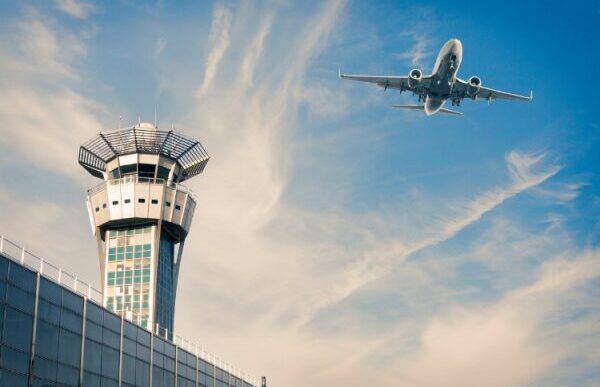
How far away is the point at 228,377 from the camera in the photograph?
3465 inches

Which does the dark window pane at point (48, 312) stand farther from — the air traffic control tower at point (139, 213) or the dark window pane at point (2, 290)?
the air traffic control tower at point (139, 213)

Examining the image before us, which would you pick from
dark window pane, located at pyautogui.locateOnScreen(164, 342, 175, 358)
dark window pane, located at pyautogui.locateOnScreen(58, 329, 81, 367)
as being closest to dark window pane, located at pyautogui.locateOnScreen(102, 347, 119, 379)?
dark window pane, located at pyautogui.locateOnScreen(58, 329, 81, 367)

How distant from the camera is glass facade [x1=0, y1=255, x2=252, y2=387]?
46.3 m

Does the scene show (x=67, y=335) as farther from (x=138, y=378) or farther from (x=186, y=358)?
(x=186, y=358)

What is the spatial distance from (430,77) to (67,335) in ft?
172

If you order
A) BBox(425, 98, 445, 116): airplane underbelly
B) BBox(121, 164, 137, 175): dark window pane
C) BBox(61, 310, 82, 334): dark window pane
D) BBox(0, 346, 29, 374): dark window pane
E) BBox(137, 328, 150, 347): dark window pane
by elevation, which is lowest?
BBox(0, 346, 29, 374): dark window pane

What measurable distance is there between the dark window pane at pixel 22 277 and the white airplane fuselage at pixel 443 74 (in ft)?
169

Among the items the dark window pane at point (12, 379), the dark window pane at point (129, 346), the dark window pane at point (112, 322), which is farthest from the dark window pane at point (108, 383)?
the dark window pane at point (12, 379)

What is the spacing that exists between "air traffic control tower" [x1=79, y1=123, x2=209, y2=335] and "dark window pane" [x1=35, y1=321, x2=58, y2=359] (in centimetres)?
7171

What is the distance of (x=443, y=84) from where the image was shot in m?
84.9

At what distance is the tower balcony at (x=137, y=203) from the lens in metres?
126

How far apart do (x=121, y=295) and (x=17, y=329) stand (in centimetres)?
7953

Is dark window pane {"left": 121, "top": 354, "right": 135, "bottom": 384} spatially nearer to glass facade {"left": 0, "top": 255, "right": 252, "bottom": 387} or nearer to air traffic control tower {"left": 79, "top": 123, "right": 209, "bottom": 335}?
glass facade {"left": 0, "top": 255, "right": 252, "bottom": 387}

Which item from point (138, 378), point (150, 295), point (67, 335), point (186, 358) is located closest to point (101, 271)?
point (150, 295)
